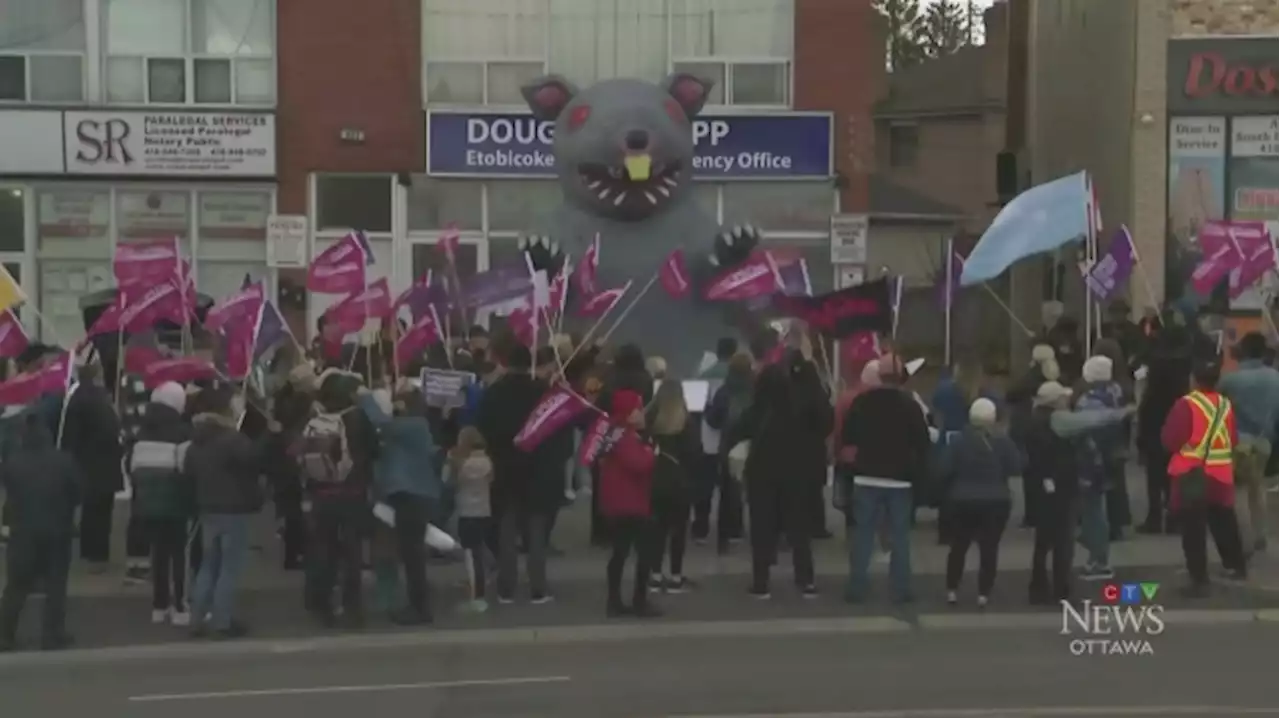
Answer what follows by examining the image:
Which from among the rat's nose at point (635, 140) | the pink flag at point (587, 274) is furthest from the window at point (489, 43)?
the pink flag at point (587, 274)

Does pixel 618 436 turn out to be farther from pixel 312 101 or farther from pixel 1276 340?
pixel 312 101

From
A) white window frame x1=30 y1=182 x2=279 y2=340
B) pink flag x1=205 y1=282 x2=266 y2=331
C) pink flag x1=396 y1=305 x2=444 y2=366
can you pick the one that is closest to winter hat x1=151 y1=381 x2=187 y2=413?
pink flag x1=205 y1=282 x2=266 y2=331

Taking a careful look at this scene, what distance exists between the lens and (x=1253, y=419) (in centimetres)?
1285

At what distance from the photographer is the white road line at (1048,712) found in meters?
8.53

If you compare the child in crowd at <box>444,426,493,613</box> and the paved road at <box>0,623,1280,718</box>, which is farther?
the child in crowd at <box>444,426,493,613</box>

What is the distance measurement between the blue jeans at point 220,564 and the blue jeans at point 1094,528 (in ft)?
18.8

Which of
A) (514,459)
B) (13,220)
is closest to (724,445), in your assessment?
(514,459)

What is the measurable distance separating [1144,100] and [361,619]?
14.6 meters

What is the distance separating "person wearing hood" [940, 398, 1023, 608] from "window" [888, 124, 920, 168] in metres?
38.8

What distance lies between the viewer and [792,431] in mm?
12047

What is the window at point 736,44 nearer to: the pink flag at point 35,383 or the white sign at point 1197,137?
the white sign at point 1197,137

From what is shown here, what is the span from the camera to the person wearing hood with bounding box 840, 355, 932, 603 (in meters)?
11.8

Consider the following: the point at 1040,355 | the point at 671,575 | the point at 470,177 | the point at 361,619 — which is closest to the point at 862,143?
the point at 470,177

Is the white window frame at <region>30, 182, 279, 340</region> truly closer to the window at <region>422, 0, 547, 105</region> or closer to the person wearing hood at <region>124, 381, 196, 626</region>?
the window at <region>422, 0, 547, 105</region>
